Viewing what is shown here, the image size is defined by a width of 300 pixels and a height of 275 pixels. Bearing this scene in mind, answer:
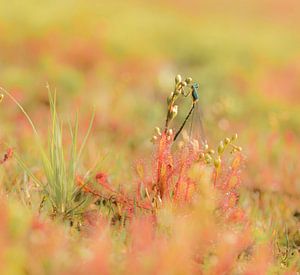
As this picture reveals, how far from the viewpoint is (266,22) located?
12.5m

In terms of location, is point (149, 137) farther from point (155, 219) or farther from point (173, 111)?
point (155, 219)

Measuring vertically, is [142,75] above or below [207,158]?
below

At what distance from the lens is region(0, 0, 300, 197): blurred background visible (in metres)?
5.72

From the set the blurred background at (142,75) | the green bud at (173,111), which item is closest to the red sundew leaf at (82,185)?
the green bud at (173,111)

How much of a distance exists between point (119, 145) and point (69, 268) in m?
3.29

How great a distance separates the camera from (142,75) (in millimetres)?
8141

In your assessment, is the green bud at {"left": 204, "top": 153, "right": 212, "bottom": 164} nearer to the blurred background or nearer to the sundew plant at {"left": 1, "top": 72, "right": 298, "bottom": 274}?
the sundew plant at {"left": 1, "top": 72, "right": 298, "bottom": 274}

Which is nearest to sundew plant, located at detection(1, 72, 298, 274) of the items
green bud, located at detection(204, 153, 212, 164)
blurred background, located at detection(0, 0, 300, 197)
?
green bud, located at detection(204, 153, 212, 164)

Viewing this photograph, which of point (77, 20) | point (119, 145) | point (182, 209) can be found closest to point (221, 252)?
point (182, 209)

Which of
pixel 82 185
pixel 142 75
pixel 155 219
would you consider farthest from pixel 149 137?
pixel 155 219

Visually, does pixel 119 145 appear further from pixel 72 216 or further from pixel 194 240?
pixel 194 240

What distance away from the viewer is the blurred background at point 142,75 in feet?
18.8

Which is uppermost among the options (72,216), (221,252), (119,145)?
(221,252)

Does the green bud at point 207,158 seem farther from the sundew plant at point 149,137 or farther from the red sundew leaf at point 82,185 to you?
the red sundew leaf at point 82,185
